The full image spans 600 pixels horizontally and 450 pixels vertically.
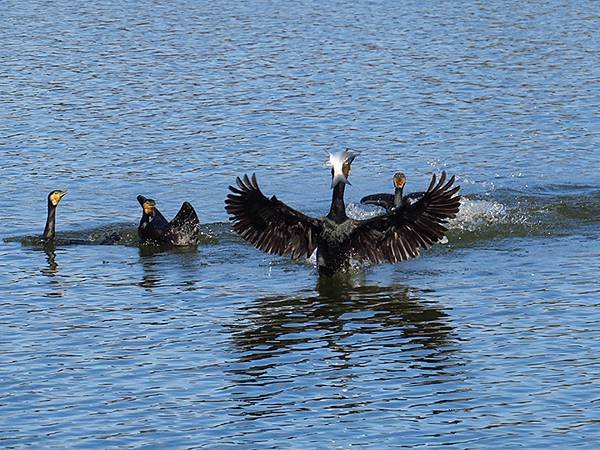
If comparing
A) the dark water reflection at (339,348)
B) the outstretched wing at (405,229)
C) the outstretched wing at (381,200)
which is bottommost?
the dark water reflection at (339,348)

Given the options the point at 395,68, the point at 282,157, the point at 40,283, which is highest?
the point at 395,68

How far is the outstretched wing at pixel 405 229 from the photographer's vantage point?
1439cm

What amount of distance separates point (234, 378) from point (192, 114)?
45.0ft

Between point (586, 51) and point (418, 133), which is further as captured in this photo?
point (586, 51)

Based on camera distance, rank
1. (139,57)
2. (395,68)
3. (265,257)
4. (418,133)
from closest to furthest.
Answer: (265,257) → (418,133) → (395,68) → (139,57)

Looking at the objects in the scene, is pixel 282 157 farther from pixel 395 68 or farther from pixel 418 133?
pixel 395 68

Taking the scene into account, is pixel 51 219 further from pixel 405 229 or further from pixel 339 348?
pixel 339 348

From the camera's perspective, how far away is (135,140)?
76.2ft

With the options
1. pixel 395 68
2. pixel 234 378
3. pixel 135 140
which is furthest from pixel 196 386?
pixel 395 68

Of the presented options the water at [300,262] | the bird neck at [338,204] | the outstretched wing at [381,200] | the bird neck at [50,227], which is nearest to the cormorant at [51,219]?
the bird neck at [50,227]

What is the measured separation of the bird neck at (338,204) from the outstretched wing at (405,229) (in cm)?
25

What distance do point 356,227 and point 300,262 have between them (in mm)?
1585

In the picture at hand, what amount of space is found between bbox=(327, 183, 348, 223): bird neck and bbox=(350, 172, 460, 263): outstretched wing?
25 centimetres

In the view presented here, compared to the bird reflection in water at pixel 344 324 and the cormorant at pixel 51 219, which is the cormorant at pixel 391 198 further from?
the cormorant at pixel 51 219
